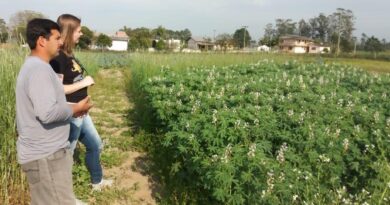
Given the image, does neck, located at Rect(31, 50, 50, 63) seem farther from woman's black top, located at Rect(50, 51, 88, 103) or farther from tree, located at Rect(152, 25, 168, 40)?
tree, located at Rect(152, 25, 168, 40)

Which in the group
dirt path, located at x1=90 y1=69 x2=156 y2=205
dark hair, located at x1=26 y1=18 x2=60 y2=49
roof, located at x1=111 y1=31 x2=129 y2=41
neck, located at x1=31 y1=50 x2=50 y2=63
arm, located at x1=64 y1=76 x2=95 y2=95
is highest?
roof, located at x1=111 y1=31 x2=129 y2=41

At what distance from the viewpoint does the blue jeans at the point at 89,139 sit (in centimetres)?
374

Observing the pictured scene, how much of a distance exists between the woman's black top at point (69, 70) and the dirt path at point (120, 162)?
1.37 metres

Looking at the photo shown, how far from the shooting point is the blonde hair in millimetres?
3527

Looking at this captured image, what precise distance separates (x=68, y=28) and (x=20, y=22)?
6.85 ft

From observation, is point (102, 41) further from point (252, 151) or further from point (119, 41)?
point (252, 151)

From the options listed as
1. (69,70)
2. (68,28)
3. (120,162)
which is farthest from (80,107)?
(120,162)

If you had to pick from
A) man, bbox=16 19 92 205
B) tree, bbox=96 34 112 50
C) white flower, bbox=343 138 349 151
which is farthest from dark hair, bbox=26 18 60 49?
tree, bbox=96 34 112 50

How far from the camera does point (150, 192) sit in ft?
Answer: 15.6

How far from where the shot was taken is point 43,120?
2.52m

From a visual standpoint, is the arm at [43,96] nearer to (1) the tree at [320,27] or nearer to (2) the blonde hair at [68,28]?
(2) the blonde hair at [68,28]

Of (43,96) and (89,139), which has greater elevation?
(43,96)

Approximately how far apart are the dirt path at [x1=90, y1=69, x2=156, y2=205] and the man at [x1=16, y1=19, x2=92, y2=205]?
1.72 m

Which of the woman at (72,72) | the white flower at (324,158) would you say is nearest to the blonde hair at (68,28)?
the woman at (72,72)
